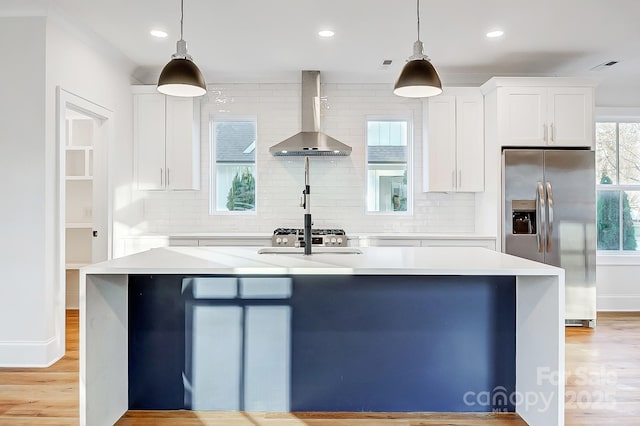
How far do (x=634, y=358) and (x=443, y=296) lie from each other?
6.93 feet

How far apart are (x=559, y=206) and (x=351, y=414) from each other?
3063 millimetres

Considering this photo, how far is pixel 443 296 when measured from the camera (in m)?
2.54

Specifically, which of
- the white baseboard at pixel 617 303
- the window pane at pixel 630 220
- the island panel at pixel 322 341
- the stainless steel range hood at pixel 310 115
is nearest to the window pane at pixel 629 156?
the window pane at pixel 630 220

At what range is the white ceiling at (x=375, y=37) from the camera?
3.39 metres

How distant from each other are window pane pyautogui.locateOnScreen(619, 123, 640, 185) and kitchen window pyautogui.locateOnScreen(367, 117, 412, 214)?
247cm

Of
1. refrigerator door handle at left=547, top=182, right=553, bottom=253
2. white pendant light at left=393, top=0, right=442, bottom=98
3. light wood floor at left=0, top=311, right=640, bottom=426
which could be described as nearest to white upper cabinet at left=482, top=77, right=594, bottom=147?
refrigerator door handle at left=547, top=182, right=553, bottom=253

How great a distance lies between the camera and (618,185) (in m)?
5.28

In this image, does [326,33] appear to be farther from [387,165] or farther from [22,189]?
[22,189]

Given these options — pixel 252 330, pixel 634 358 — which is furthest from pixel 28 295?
pixel 634 358

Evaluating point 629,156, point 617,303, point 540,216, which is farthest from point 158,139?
point 617,303

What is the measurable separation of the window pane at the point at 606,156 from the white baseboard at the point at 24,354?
5.69 metres

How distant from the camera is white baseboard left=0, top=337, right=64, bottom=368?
3.34 metres

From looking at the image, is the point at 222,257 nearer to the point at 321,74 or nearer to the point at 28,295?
the point at 28,295

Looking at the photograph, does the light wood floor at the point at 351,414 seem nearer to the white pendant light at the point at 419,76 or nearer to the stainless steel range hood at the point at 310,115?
the white pendant light at the point at 419,76
